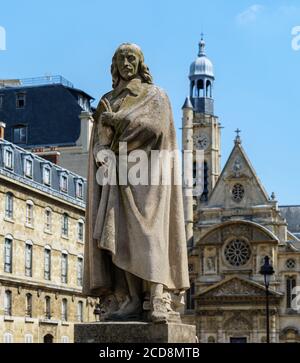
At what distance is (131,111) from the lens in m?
7.27

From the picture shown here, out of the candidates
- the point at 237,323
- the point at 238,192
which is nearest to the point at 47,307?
the point at 237,323

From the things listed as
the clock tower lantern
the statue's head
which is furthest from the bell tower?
the statue's head

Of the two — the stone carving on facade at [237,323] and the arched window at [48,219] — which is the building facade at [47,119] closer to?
the arched window at [48,219]

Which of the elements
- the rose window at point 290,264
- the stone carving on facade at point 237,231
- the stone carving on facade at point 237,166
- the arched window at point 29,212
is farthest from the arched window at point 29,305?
the stone carving on facade at point 237,166

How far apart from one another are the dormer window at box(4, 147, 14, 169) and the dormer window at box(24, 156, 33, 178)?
1603 millimetres

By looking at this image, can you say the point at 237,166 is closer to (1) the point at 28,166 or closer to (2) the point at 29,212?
(1) the point at 28,166

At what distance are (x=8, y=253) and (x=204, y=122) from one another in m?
54.3

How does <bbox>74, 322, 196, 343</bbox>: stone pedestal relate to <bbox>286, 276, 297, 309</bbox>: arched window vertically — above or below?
below

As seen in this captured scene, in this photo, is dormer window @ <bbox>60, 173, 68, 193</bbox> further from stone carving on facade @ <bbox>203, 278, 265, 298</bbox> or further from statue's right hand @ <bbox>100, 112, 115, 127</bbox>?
statue's right hand @ <bbox>100, 112, 115, 127</bbox>

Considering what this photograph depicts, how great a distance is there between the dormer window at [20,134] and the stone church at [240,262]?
19655mm

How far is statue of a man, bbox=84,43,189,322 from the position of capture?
6.90 m

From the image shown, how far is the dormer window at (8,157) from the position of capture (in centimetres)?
4584

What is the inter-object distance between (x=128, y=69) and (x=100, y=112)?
44 centimetres

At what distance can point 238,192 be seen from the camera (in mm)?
77562
